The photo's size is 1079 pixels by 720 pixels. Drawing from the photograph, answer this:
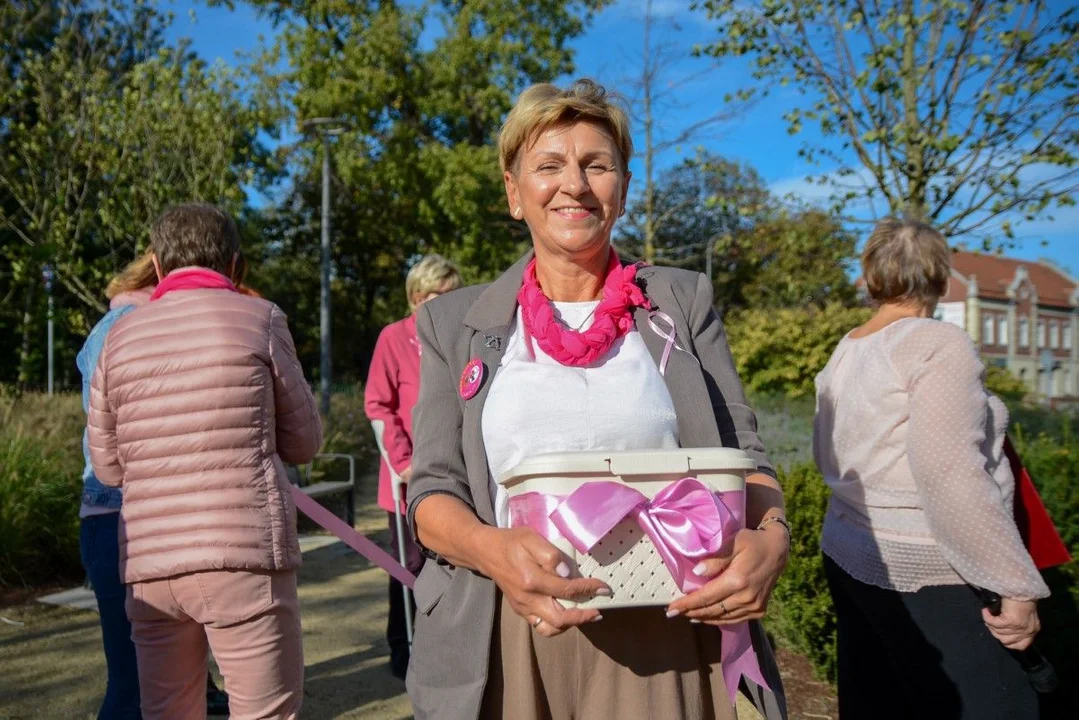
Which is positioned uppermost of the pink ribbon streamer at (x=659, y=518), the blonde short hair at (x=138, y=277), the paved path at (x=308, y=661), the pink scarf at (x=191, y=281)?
the blonde short hair at (x=138, y=277)

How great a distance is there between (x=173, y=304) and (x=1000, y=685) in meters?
2.63

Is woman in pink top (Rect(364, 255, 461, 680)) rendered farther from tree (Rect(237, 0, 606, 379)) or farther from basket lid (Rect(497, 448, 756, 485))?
tree (Rect(237, 0, 606, 379))

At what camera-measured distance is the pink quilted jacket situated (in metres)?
2.69

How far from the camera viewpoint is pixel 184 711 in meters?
2.83

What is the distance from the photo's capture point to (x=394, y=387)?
16.2ft

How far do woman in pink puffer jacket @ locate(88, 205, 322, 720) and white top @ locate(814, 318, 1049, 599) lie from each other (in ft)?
5.78

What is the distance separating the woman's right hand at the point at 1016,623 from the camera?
2.31 m

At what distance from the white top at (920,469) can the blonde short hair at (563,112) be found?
1141 mm

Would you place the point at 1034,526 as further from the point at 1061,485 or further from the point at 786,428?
the point at 786,428

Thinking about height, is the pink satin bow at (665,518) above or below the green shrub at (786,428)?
above

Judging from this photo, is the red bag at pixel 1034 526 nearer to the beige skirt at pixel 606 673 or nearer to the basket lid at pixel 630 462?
the beige skirt at pixel 606 673

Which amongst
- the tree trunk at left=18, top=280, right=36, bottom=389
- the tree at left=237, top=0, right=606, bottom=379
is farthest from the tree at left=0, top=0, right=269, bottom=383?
the tree at left=237, top=0, right=606, bottom=379

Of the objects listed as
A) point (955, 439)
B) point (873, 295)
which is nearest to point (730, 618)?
point (955, 439)

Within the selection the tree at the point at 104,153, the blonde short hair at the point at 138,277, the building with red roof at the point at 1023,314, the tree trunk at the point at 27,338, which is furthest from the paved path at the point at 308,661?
the building with red roof at the point at 1023,314
